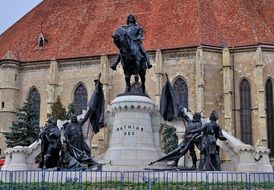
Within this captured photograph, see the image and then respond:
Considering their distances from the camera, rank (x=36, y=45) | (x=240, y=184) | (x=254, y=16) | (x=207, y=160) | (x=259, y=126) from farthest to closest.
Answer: (x=36, y=45) < (x=254, y=16) < (x=259, y=126) < (x=207, y=160) < (x=240, y=184)

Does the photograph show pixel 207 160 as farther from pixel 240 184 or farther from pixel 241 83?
pixel 241 83

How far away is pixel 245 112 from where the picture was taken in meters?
Answer: 33.4

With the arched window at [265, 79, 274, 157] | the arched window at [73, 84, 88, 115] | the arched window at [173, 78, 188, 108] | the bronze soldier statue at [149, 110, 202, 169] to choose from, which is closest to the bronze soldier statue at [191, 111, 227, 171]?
the bronze soldier statue at [149, 110, 202, 169]

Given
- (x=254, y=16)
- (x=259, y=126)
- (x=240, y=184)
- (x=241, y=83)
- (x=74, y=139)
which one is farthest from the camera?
(x=254, y=16)

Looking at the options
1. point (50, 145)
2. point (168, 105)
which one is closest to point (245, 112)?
point (168, 105)

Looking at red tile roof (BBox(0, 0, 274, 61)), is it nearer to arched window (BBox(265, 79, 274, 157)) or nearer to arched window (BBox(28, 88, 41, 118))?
arched window (BBox(28, 88, 41, 118))

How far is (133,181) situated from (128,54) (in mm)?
5238

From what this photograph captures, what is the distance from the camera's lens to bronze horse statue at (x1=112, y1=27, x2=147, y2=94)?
15391mm

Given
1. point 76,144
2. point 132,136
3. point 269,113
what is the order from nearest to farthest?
point 132,136, point 76,144, point 269,113

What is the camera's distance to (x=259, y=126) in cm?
3200

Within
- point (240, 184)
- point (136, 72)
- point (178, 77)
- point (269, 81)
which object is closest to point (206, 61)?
point (178, 77)

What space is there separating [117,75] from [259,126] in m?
11.5

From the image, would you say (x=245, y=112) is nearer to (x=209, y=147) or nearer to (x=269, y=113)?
(x=269, y=113)

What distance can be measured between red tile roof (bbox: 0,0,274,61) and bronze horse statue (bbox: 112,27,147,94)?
19.1 m
